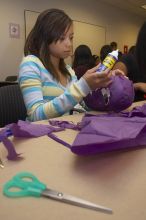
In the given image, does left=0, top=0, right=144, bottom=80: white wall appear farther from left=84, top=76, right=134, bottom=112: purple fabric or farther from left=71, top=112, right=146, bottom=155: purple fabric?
left=71, top=112, right=146, bottom=155: purple fabric

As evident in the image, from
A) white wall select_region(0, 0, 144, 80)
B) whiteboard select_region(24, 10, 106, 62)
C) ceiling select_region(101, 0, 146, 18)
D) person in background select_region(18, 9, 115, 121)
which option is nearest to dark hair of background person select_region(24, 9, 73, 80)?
person in background select_region(18, 9, 115, 121)

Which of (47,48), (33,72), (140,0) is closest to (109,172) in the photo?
(33,72)

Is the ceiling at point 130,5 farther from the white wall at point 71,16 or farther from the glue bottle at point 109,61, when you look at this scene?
the glue bottle at point 109,61

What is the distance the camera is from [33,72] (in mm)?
1096

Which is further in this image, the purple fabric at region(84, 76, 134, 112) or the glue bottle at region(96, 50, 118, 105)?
the purple fabric at region(84, 76, 134, 112)

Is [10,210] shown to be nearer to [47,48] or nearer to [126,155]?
[126,155]

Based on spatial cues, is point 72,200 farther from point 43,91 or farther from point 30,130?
point 43,91

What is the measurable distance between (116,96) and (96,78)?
0.42ft

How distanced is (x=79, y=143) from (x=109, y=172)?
3.1 inches

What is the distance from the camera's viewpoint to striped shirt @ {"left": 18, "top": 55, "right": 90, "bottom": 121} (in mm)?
951

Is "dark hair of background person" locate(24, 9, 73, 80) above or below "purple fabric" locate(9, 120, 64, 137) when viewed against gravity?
above

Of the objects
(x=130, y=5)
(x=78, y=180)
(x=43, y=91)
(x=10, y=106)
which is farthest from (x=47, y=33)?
(x=130, y=5)

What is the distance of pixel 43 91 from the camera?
1147 millimetres

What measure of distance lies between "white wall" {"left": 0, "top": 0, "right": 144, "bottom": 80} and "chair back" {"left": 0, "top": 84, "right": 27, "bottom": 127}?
2.53 meters
